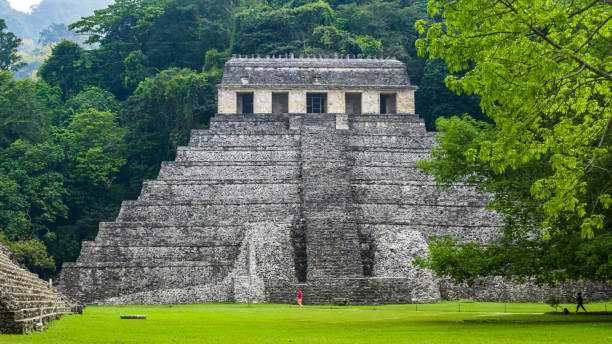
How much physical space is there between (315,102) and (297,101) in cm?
114

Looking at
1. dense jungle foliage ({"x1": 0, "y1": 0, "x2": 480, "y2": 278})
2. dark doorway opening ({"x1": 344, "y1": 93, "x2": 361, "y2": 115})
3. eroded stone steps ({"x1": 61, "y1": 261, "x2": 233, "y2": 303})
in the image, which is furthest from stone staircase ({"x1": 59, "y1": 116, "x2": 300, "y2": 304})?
dense jungle foliage ({"x1": 0, "y1": 0, "x2": 480, "y2": 278})

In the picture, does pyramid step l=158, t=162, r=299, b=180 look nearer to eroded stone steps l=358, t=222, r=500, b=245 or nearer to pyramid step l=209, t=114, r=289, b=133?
pyramid step l=209, t=114, r=289, b=133

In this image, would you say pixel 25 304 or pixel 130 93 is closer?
pixel 25 304

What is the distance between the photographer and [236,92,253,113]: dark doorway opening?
42.0m

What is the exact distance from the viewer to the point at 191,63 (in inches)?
2122

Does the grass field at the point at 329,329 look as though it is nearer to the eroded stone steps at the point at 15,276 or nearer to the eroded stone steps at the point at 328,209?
the eroded stone steps at the point at 15,276

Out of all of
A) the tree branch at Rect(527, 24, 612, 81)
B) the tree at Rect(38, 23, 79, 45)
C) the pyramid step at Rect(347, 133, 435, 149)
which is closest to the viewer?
the tree branch at Rect(527, 24, 612, 81)

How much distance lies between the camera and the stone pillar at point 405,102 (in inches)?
1636

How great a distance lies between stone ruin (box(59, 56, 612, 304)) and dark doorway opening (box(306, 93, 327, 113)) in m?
0.32

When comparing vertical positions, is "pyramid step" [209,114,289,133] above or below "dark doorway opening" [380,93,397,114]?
below

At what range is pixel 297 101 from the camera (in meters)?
41.4

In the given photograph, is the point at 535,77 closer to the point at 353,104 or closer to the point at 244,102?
the point at 353,104

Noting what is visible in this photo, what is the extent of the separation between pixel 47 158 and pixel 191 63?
55.5ft

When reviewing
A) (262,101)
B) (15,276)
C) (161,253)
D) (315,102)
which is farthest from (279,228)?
(315,102)
